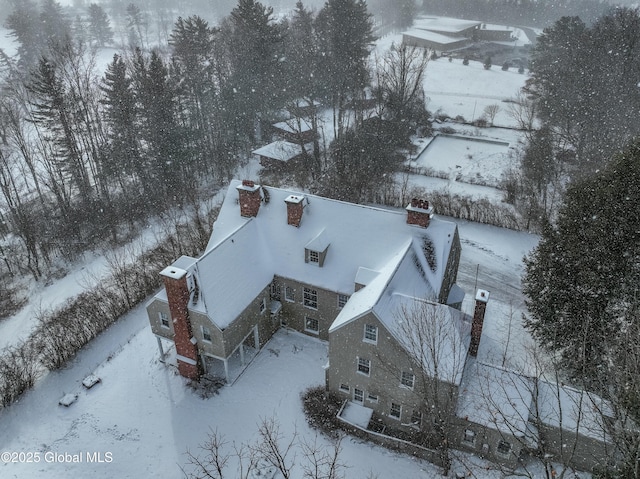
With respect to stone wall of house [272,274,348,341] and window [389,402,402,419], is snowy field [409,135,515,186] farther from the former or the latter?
window [389,402,402,419]

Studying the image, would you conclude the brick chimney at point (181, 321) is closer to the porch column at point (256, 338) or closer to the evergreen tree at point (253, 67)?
the porch column at point (256, 338)

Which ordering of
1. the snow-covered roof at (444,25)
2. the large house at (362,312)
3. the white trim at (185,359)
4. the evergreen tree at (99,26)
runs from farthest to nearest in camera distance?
the snow-covered roof at (444,25), the evergreen tree at (99,26), the white trim at (185,359), the large house at (362,312)

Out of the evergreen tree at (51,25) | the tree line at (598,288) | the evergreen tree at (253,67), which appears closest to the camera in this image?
the tree line at (598,288)

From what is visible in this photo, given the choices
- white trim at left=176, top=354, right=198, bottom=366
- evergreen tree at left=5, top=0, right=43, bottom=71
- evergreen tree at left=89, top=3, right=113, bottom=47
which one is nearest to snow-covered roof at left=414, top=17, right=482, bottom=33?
evergreen tree at left=89, top=3, right=113, bottom=47

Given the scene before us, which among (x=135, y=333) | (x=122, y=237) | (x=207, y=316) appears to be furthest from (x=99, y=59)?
(x=207, y=316)

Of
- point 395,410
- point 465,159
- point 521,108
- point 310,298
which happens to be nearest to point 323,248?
point 310,298

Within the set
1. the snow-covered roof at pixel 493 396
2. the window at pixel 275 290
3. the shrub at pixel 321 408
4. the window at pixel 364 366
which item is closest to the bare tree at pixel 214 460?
the shrub at pixel 321 408
